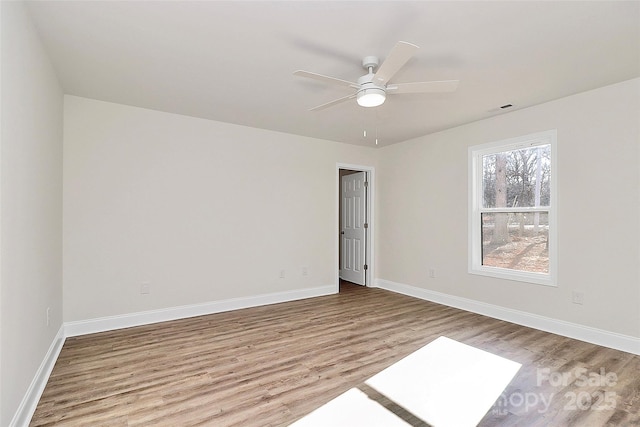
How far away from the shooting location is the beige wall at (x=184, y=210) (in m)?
3.45

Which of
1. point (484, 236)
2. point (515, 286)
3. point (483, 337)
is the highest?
point (484, 236)

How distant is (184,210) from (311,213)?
1.93 m

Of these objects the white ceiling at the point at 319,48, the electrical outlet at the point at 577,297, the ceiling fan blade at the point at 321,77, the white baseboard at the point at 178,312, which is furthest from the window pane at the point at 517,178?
the white baseboard at the point at 178,312

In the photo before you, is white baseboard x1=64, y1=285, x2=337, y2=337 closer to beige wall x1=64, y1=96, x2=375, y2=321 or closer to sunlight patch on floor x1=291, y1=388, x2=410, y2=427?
beige wall x1=64, y1=96, x2=375, y2=321

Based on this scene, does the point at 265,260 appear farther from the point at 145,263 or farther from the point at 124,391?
the point at 124,391

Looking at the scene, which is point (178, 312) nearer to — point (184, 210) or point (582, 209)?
point (184, 210)

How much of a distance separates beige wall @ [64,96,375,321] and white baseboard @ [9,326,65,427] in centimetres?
70

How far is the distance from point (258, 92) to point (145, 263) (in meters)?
2.40

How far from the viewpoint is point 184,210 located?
13.2 ft

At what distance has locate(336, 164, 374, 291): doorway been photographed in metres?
5.79

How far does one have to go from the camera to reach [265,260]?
4656 millimetres

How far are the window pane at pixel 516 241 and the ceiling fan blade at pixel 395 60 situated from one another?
8.83ft

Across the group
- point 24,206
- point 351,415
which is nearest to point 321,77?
point 24,206

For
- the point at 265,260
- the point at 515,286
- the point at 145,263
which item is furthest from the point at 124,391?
the point at 515,286
